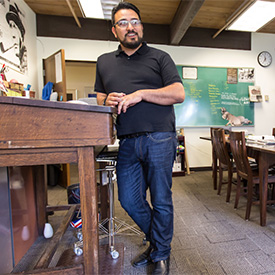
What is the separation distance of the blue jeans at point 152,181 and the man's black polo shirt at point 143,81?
59 mm

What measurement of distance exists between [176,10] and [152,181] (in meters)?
3.19

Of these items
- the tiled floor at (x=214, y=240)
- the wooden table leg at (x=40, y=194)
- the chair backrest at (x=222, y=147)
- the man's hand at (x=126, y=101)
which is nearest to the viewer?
the man's hand at (x=126, y=101)

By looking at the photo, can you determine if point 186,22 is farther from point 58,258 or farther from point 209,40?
point 58,258

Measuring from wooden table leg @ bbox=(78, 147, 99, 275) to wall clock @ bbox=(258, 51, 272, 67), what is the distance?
14.9 ft

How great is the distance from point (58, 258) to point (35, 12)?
3.67 meters

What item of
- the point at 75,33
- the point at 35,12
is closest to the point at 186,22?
the point at 75,33

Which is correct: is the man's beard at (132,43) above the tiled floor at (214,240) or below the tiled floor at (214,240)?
above

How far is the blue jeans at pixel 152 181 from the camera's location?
1.03 m

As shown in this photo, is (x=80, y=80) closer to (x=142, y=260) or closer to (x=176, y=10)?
(x=176, y=10)

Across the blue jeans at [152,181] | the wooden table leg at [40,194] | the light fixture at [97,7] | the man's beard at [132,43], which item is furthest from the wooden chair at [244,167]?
the light fixture at [97,7]

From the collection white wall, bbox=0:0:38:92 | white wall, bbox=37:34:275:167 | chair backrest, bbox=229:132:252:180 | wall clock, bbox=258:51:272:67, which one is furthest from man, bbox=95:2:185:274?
wall clock, bbox=258:51:272:67

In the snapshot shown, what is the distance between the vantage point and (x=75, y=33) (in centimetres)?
338

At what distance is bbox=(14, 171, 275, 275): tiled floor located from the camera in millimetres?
1201

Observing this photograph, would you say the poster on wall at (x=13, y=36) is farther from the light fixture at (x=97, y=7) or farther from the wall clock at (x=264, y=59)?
the wall clock at (x=264, y=59)
